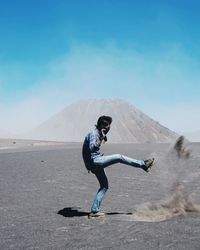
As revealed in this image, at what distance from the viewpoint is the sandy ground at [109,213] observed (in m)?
7.36

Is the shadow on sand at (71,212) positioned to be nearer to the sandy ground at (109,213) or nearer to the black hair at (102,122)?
the sandy ground at (109,213)

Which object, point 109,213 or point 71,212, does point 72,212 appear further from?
point 109,213

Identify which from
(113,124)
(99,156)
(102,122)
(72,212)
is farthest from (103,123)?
(113,124)

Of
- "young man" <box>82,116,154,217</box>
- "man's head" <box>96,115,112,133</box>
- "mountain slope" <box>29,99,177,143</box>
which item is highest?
"mountain slope" <box>29,99,177,143</box>

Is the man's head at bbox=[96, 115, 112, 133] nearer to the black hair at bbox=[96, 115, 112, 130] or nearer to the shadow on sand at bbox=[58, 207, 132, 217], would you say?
the black hair at bbox=[96, 115, 112, 130]

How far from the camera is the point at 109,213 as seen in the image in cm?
974

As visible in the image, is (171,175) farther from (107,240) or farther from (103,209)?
(107,240)

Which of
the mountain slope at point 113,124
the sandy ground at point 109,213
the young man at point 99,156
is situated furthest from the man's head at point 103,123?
the mountain slope at point 113,124

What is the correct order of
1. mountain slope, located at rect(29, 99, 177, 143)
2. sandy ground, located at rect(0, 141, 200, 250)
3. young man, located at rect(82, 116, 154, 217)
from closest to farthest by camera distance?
sandy ground, located at rect(0, 141, 200, 250)
young man, located at rect(82, 116, 154, 217)
mountain slope, located at rect(29, 99, 177, 143)

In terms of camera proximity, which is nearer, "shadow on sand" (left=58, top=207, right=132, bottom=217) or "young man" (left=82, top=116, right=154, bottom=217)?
"young man" (left=82, top=116, right=154, bottom=217)

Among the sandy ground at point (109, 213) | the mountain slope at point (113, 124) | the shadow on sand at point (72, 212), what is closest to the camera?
the sandy ground at point (109, 213)

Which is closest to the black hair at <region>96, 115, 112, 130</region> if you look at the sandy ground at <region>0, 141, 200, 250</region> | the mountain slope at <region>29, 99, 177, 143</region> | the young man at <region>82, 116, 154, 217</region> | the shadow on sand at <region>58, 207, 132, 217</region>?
the young man at <region>82, 116, 154, 217</region>

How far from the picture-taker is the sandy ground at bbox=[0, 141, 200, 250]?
736 cm

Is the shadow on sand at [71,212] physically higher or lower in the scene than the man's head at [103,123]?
lower
